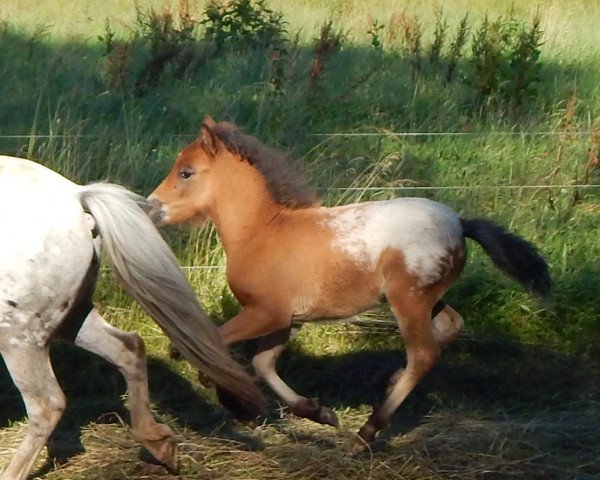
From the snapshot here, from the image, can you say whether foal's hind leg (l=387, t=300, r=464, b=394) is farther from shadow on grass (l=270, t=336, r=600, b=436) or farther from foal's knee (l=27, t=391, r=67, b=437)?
foal's knee (l=27, t=391, r=67, b=437)

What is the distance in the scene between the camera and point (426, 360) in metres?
4.48

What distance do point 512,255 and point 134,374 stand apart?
1.71 meters

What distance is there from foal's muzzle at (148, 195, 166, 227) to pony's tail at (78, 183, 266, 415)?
0.70 m

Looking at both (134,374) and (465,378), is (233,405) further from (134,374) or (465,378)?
(465,378)

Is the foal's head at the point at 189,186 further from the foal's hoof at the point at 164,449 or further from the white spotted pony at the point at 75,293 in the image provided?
the foal's hoof at the point at 164,449

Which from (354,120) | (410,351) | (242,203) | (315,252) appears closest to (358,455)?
(410,351)

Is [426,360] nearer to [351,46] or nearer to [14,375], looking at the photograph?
[14,375]

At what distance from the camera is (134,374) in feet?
13.8

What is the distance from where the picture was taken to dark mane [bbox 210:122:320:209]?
4.84 meters

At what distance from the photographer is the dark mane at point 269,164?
15.9 feet

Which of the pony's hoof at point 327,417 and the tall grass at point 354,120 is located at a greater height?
the tall grass at point 354,120

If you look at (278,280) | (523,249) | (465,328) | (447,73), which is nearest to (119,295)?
(278,280)

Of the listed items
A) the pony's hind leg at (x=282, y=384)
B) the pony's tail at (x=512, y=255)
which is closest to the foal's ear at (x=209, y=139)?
the pony's hind leg at (x=282, y=384)

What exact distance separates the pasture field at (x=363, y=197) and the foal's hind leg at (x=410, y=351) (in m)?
0.15
